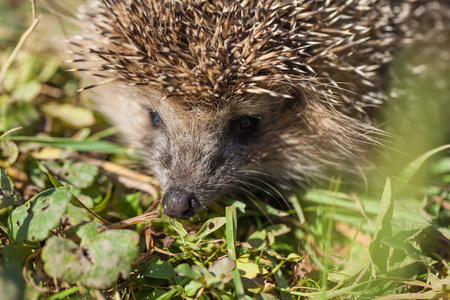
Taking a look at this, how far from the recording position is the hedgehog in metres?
1.44

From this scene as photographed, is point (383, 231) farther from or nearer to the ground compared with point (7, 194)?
farther from the ground

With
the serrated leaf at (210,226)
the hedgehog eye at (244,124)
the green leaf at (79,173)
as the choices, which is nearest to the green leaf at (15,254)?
the green leaf at (79,173)

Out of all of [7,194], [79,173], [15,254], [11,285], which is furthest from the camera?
[79,173]

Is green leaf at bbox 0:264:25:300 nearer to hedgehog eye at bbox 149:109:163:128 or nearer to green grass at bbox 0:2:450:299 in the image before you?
green grass at bbox 0:2:450:299

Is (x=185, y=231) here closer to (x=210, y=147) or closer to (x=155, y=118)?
(x=210, y=147)

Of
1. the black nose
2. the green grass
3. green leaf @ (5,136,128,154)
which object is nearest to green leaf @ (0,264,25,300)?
the green grass

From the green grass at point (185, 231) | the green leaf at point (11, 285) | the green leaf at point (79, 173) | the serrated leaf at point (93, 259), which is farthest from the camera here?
the green leaf at point (79, 173)

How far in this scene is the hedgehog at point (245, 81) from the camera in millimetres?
1437

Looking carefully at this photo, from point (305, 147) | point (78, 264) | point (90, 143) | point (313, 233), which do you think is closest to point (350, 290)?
point (313, 233)

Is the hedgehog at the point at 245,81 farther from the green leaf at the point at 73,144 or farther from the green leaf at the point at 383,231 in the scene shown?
the green leaf at the point at 383,231

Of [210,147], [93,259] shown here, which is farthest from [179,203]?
[93,259]

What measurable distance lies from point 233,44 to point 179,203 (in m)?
0.56

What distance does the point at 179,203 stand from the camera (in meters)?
1.47

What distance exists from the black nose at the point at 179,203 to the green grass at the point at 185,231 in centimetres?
5
